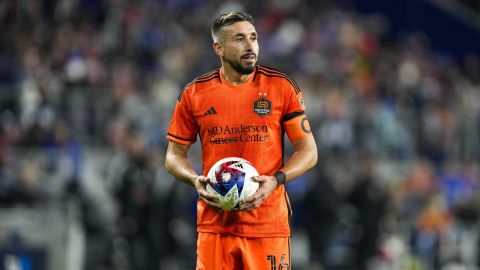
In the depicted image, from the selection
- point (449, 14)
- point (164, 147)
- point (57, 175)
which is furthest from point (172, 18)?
point (449, 14)

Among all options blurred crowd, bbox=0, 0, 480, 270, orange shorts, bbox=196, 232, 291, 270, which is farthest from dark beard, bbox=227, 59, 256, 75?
blurred crowd, bbox=0, 0, 480, 270

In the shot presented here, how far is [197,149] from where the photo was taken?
15188 millimetres

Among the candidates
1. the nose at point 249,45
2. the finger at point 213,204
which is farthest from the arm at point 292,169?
the nose at point 249,45

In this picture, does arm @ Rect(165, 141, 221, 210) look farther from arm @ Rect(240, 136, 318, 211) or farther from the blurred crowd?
the blurred crowd

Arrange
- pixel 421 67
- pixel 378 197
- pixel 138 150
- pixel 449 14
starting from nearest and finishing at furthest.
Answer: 1. pixel 138 150
2. pixel 378 197
3. pixel 421 67
4. pixel 449 14

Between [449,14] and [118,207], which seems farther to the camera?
[449,14]

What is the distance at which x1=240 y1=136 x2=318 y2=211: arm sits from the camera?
5801mm

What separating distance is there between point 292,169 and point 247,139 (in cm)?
35

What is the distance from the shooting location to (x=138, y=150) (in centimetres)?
1262

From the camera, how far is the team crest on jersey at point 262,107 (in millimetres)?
6195

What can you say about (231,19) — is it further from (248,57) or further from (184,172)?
(184,172)

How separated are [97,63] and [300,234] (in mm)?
4421

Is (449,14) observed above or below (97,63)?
above

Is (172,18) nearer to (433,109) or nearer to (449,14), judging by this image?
(433,109)
